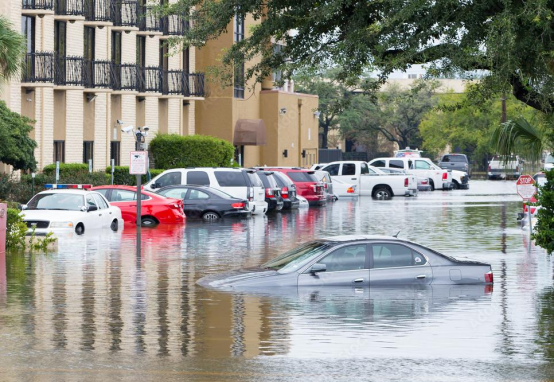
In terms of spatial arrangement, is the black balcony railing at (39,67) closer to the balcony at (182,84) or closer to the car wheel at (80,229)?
the balcony at (182,84)

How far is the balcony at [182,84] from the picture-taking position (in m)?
58.5

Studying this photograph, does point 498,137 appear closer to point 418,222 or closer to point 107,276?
point 107,276

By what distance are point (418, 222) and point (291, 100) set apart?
3886 centimetres

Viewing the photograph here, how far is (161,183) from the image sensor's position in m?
40.0

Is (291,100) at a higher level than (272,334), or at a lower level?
Result: higher

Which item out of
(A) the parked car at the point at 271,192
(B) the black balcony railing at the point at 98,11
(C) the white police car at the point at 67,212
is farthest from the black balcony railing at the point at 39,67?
(C) the white police car at the point at 67,212

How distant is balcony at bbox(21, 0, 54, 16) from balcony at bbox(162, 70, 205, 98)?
13.3m

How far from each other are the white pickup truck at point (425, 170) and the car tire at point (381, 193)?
8.48 m

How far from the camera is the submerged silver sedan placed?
1830cm

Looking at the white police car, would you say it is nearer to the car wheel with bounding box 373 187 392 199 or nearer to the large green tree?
the large green tree

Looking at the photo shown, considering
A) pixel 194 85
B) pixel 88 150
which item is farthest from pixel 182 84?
pixel 88 150

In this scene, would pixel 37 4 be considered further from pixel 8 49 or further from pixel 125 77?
pixel 8 49

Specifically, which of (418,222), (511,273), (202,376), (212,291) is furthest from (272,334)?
(418,222)

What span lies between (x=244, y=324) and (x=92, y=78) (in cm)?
3582
